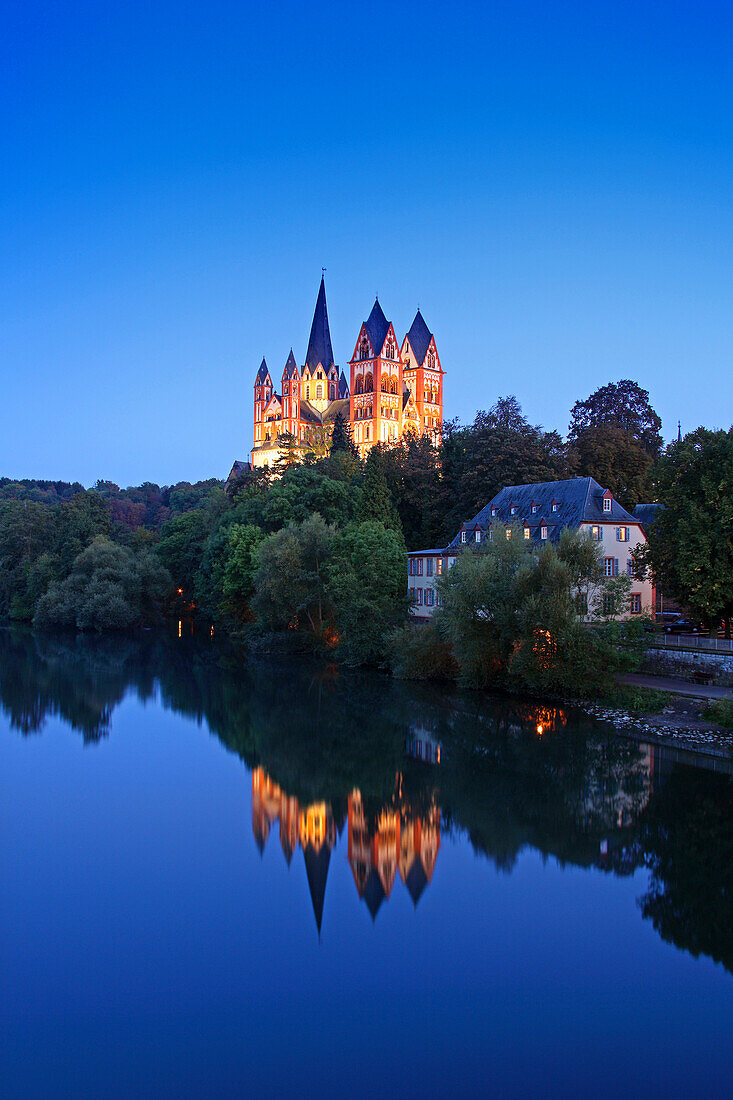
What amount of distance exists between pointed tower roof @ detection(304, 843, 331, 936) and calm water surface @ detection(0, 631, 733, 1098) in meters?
0.06

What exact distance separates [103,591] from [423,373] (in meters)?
82.7

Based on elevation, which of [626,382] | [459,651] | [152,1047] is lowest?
[152,1047]

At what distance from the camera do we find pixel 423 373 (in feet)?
450

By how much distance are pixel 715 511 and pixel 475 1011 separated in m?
23.5

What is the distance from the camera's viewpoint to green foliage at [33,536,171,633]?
65.6 m

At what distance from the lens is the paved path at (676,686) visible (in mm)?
29658

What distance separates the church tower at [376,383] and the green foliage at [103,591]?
212ft

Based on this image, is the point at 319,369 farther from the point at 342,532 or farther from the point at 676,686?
the point at 676,686

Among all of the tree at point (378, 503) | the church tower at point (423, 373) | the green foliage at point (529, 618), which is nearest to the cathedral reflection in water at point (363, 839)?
the green foliage at point (529, 618)

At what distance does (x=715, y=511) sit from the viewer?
105 ft

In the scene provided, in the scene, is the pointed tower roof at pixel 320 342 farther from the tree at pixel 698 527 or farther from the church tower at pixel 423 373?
the tree at pixel 698 527

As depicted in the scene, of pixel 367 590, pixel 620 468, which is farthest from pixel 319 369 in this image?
pixel 367 590

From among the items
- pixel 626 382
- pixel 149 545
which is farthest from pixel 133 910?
pixel 149 545

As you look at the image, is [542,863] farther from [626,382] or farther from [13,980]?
[626,382]
